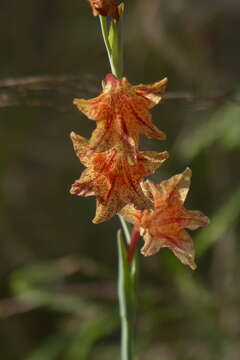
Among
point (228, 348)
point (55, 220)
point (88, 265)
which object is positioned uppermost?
point (55, 220)

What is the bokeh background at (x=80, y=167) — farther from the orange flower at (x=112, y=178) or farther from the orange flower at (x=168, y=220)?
the orange flower at (x=112, y=178)

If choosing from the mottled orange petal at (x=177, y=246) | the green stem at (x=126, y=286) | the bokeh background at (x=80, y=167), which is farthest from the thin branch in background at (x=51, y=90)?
the bokeh background at (x=80, y=167)

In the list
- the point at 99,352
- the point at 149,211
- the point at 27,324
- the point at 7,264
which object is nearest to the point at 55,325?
the point at 27,324

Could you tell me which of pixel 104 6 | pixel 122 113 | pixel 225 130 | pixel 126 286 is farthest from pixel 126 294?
pixel 225 130

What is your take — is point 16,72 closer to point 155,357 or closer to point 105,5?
point 155,357

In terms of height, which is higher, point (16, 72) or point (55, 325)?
point (16, 72)

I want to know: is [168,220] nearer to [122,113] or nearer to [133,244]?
[133,244]

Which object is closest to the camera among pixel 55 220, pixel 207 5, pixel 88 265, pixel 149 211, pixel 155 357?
pixel 149 211
